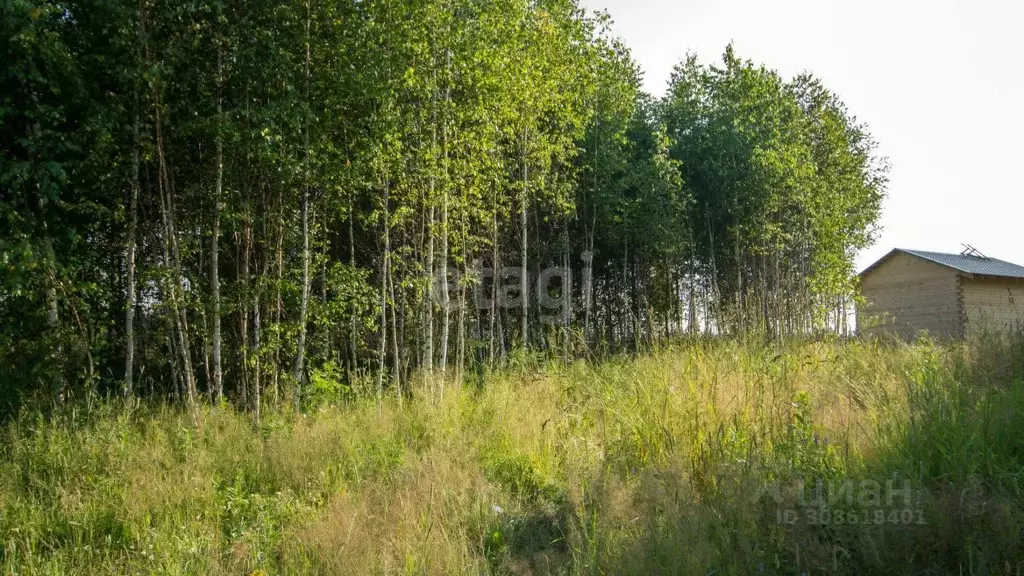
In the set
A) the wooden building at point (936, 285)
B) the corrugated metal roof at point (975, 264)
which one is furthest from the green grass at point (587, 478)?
the corrugated metal roof at point (975, 264)

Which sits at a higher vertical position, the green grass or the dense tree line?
the dense tree line

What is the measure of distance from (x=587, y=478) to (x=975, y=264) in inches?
1096

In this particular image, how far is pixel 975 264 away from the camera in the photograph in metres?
24.5

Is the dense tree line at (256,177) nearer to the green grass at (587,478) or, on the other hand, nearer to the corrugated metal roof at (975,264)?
the green grass at (587,478)

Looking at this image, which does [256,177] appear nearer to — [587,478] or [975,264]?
[587,478]

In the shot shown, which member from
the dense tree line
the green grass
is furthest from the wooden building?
the green grass

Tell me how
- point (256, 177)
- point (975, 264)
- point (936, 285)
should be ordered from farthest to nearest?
point (975, 264) → point (936, 285) → point (256, 177)

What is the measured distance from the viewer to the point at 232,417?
7238 mm

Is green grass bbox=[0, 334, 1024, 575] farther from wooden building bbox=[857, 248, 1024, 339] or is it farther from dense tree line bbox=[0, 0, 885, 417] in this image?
wooden building bbox=[857, 248, 1024, 339]

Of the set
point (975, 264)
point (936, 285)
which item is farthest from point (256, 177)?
point (975, 264)

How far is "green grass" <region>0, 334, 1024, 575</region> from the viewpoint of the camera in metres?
3.04

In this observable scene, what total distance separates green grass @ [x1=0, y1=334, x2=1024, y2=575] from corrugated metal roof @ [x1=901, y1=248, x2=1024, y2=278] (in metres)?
20.8

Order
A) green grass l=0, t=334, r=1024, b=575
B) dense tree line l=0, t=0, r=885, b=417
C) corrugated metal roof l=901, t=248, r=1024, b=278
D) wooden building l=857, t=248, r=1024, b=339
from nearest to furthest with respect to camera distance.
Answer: green grass l=0, t=334, r=1024, b=575
dense tree line l=0, t=0, r=885, b=417
wooden building l=857, t=248, r=1024, b=339
corrugated metal roof l=901, t=248, r=1024, b=278

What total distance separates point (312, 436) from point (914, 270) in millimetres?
25605
